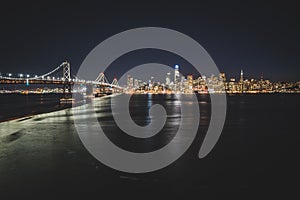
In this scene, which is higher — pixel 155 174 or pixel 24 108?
pixel 24 108

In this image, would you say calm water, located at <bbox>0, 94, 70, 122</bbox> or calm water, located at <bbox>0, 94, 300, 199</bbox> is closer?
calm water, located at <bbox>0, 94, 300, 199</bbox>

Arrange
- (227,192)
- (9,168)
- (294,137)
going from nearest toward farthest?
(227,192) < (9,168) < (294,137)

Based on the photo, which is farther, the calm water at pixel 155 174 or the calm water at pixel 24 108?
the calm water at pixel 24 108

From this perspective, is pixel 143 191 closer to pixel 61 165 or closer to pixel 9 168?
pixel 61 165

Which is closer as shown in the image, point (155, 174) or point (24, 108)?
point (155, 174)

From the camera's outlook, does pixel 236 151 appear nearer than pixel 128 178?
No

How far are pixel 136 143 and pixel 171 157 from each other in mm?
2652

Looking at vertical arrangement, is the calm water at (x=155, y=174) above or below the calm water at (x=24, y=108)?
below

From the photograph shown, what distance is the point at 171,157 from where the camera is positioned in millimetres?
8344

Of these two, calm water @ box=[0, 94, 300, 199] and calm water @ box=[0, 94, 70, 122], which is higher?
calm water @ box=[0, 94, 70, 122]

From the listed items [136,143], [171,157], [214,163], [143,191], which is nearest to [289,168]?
[214,163]

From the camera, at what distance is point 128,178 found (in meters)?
6.36

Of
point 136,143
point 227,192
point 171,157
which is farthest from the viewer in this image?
point 136,143

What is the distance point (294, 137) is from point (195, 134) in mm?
4057
